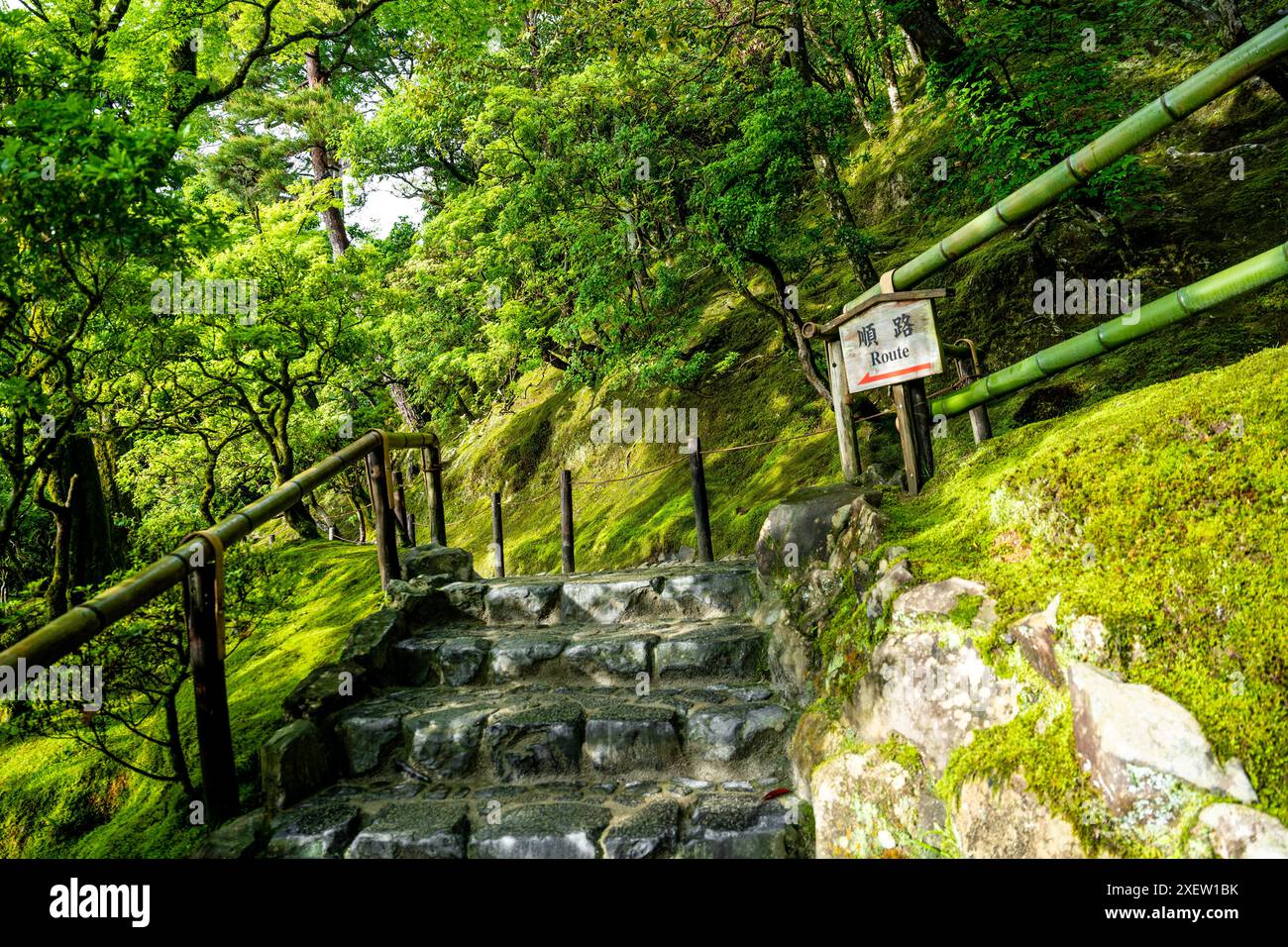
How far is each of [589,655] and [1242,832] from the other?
350cm

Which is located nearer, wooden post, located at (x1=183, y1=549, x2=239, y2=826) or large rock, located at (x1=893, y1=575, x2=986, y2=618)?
large rock, located at (x1=893, y1=575, x2=986, y2=618)

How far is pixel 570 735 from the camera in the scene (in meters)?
3.86

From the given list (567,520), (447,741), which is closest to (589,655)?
(447,741)

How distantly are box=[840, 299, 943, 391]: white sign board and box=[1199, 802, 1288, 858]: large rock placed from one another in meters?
2.40

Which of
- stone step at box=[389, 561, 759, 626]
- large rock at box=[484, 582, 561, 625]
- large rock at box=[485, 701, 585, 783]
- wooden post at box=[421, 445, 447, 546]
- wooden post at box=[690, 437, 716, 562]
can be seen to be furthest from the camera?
wooden post at box=[690, 437, 716, 562]

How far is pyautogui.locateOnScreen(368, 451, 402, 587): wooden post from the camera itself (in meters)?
5.60

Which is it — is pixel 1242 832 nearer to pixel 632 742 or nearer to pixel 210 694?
pixel 632 742

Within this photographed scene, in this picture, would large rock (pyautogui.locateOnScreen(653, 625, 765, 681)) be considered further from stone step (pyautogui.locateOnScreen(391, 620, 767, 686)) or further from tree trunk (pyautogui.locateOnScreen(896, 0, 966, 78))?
tree trunk (pyautogui.locateOnScreen(896, 0, 966, 78))

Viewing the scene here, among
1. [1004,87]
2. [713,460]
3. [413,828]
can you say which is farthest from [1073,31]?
[413,828]

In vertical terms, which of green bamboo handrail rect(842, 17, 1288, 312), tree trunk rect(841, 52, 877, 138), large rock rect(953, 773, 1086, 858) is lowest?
large rock rect(953, 773, 1086, 858)

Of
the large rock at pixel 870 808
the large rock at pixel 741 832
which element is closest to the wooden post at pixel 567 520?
the large rock at pixel 741 832

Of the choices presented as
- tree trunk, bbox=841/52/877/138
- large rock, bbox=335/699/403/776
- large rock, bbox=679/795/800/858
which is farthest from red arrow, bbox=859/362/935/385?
tree trunk, bbox=841/52/877/138
